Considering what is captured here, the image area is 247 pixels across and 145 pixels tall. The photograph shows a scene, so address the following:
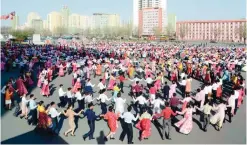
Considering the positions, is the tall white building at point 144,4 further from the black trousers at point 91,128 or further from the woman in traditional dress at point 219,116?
the black trousers at point 91,128

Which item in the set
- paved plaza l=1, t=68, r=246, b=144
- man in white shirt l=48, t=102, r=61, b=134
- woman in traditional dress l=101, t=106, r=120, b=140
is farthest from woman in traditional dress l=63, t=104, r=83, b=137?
woman in traditional dress l=101, t=106, r=120, b=140

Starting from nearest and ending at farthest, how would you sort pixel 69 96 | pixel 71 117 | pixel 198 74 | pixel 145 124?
pixel 145 124 < pixel 71 117 < pixel 69 96 < pixel 198 74

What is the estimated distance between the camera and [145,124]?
943cm

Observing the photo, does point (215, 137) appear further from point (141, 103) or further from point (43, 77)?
point (43, 77)

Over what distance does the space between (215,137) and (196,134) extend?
1.94 ft

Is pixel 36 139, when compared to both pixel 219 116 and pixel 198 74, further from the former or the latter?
pixel 198 74

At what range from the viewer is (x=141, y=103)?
11.8m

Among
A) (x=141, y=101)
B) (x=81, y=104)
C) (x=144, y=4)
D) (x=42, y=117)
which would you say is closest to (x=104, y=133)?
(x=42, y=117)

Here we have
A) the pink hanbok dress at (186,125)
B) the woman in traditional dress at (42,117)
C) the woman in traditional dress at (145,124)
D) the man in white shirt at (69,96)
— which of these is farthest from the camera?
the man in white shirt at (69,96)

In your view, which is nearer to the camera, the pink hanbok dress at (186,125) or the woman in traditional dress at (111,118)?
the woman in traditional dress at (111,118)

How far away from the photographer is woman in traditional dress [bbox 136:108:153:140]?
933 cm

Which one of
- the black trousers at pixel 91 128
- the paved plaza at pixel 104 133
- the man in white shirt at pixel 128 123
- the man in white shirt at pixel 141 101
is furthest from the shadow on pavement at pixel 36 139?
the man in white shirt at pixel 141 101

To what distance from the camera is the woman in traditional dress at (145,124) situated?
9.33 metres

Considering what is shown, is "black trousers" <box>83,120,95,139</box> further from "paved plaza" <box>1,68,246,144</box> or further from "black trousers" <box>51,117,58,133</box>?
"black trousers" <box>51,117,58,133</box>
